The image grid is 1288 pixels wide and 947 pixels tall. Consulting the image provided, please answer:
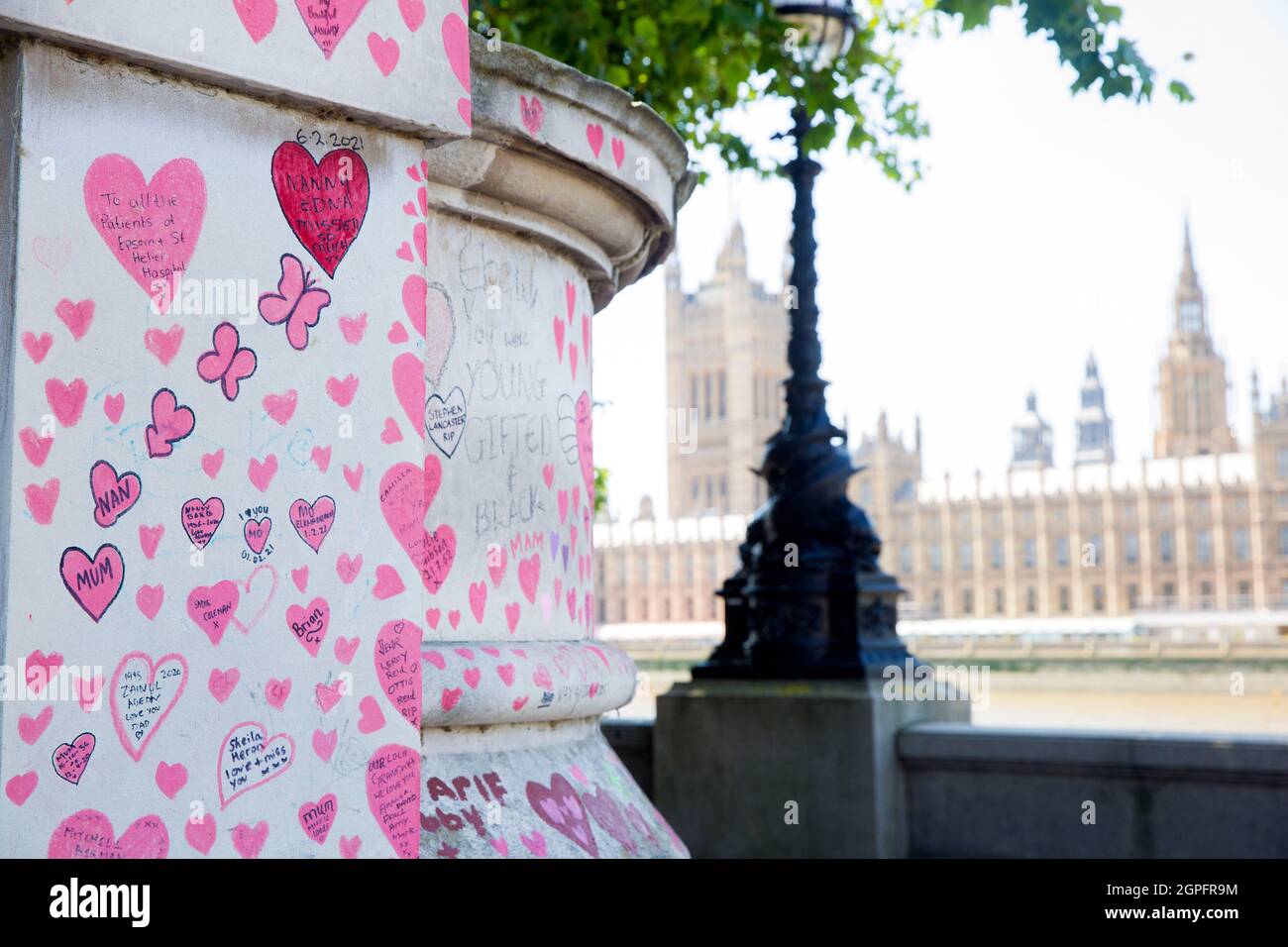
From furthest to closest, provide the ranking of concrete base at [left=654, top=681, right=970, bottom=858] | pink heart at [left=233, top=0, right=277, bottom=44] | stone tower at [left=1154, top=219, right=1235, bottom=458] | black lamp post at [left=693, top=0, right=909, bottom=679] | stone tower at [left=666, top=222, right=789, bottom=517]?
stone tower at [left=666, top=222, right=789, bottom=517] → stone tower at [left=1154, top=219, right=1235, bottom=458] → black lamp post at [left=693, top=0, right=909, bottom=679] → concrete base at [left=654, top=681, right=970, bottom=858] → pink heart at [left=233, top=0, right=277, bottom=44]

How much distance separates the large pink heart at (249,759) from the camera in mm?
1528

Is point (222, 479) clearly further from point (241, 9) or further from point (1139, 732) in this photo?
point (1139, 732)

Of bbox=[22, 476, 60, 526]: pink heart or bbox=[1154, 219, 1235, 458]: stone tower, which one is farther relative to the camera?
bbox=[1154, 219, 1235, 458]: stone tower

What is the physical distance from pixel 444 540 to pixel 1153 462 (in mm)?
82146

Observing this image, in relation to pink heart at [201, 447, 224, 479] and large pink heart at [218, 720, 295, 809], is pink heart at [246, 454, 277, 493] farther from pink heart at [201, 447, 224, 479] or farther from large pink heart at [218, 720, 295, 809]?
large pink heart at [218, 720, 295, 809]

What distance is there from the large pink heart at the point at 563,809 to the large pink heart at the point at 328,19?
114cm

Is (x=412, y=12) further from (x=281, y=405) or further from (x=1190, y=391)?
(x=1190, y=391)

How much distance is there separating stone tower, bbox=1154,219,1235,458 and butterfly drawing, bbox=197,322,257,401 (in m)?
97.4

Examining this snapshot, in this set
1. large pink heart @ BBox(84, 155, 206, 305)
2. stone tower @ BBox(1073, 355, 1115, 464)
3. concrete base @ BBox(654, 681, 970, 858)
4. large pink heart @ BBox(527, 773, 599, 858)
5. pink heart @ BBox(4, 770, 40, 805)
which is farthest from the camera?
stone tower @ BBox(1073, 355, 1115, 464)

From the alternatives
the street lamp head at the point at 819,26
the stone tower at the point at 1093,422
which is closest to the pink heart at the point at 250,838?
the street lamp head at the point at 819,26

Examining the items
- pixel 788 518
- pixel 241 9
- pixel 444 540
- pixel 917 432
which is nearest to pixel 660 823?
pixel 444 540

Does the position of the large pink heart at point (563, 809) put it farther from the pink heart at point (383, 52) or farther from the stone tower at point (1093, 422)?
the stone tower at point (1093, 422)

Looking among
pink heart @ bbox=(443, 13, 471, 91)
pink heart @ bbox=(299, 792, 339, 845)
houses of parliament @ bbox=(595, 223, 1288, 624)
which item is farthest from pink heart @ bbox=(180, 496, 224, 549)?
houses of parliament @ bbox=(595, 223, 1288, 624)

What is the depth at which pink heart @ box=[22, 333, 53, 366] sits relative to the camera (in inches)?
54.2
